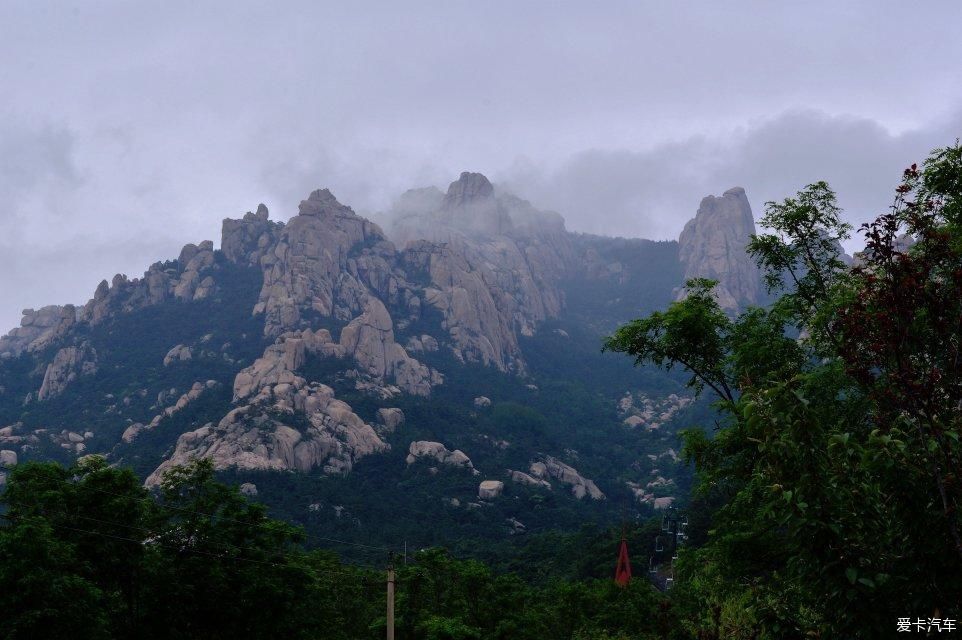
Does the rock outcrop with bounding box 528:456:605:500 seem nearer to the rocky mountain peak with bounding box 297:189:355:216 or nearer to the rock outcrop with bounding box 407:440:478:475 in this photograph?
the rock outcrop with bounding box 407:440:478:475

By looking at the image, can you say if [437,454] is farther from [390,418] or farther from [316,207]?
[316,207]

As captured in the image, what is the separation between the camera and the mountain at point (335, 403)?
114 meters

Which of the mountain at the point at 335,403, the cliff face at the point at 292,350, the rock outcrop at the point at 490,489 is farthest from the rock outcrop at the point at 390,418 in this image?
the rock outcrop at the point at 490,489

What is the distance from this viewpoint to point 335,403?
422 feet

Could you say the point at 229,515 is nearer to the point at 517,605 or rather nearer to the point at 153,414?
the point at 517,605

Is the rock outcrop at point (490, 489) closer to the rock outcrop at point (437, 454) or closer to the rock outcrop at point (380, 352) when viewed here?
the rock outcrop at point (437, 454)

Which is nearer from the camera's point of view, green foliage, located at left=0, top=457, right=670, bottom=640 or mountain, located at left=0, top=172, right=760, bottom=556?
green foliage, located at left=0, top=457, right=670, bottom=640

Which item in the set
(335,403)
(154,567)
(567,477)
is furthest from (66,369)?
(154,567)

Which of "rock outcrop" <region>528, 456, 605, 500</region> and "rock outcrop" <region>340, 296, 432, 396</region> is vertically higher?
"rock outcrop" <region>340, 296, 432, 396</region>

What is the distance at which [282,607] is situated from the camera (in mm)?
29328

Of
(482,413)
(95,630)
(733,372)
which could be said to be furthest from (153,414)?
(733,372)

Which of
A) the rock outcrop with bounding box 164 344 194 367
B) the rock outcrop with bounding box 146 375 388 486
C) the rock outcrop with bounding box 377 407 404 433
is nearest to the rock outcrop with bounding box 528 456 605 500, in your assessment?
the rock outcrop with bounding box 377 407 404 433

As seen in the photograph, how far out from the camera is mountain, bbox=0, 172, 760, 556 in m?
114

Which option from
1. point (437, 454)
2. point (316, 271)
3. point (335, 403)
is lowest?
point (437, 454)
